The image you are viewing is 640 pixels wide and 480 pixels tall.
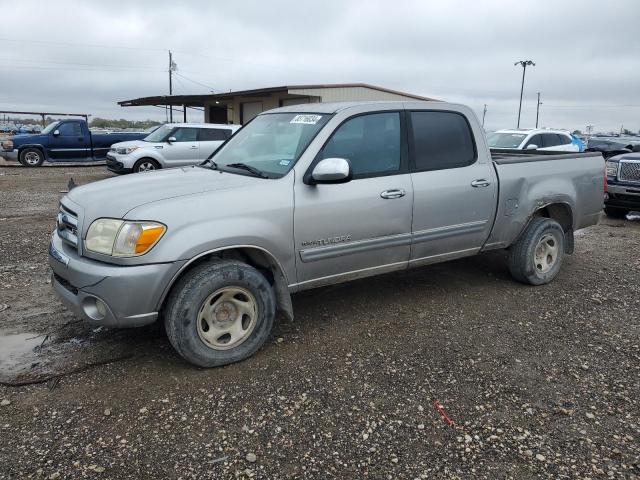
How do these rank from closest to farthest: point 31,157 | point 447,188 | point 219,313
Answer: point 219,313
point 447,188
point 31,157

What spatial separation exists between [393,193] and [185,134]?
1156 centimetres

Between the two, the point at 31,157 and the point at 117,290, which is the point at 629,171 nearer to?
the point at 117,290

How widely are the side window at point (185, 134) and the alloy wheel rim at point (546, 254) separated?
11.2 m

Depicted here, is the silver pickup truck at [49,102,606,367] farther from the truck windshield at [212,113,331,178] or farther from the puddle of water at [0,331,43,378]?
the puddle of water at [0,331,43,378]

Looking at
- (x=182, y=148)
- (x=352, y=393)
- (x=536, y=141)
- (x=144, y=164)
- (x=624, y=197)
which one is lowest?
(x=352, y=393)

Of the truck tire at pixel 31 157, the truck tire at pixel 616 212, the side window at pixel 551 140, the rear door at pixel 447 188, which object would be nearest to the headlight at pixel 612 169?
the truck tire at pixel 616 212

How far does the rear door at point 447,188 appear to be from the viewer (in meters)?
4.36

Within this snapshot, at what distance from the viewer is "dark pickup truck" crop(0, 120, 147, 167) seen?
18.1 m

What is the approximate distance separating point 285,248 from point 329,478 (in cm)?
162

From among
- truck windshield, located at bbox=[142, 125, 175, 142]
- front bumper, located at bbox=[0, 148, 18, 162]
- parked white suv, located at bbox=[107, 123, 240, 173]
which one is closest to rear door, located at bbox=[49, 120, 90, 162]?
front bumper, located at bbox=[0, 148, 18, 162]

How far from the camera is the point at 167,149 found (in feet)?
46.6

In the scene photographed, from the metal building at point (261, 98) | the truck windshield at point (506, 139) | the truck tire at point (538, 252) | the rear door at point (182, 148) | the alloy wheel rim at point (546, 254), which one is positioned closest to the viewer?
the truck tire at point (538, 252)

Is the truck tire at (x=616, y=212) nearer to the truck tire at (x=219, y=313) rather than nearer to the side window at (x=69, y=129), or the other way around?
the truck tire at (x=219, y=313)

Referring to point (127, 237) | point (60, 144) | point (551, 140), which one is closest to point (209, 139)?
point (60, 144)
